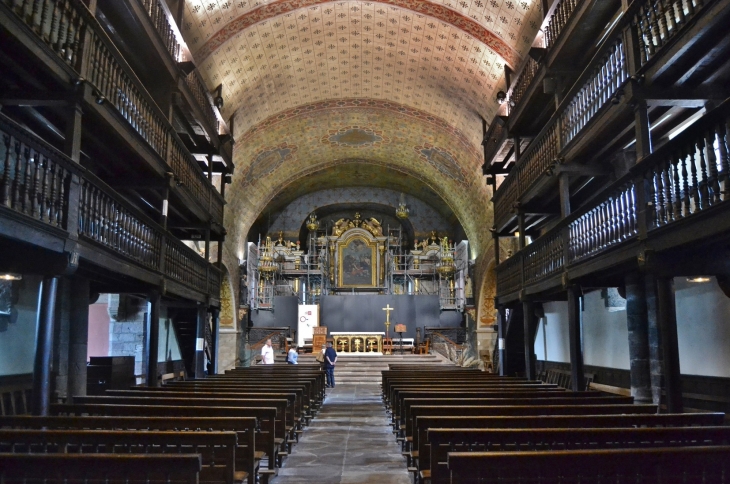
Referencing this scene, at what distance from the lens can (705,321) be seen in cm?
1052

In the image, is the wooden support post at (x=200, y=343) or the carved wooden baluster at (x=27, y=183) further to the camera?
the wooden support post at (x=200, y=343)

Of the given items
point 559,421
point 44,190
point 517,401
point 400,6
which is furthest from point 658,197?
point 400,6

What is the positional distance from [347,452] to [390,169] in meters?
20.8

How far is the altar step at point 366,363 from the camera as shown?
2034 cm

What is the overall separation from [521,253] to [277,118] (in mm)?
11440

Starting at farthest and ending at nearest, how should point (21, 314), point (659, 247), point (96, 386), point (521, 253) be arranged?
point (521, 253), point (96, 386), point (21, 314), point (659, 247)

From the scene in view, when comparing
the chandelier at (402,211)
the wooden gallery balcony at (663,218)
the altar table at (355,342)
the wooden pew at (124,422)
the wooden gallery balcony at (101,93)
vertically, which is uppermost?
the chandelier at (402,211)

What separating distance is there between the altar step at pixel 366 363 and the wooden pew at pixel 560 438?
51.4 ft

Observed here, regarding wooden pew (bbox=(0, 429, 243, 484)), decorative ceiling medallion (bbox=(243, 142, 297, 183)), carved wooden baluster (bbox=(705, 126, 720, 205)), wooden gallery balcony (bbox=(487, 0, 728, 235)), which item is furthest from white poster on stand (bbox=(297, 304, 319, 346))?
wooden pew (bbox=(0, 429, 243, 484))

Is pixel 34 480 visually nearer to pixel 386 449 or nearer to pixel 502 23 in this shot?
pixel 386 449

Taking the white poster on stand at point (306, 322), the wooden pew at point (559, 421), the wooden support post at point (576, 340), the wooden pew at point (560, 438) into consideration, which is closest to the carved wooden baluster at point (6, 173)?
the wooden pew at point (559, 421)

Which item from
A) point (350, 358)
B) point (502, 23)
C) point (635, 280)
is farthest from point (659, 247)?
point (350, 358)

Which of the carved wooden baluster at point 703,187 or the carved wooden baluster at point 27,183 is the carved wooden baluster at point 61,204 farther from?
the carved wooden baluster at point 703,187

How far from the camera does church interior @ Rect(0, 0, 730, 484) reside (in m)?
5.88
